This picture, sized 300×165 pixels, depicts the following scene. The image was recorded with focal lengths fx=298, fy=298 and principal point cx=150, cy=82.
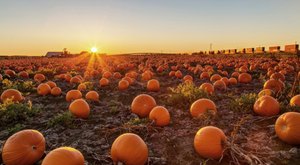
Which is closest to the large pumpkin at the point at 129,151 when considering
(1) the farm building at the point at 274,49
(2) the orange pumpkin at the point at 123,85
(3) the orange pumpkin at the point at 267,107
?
(3) the orange pumpkin at the point at 267,107

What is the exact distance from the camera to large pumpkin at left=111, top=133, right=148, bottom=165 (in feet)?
15.5

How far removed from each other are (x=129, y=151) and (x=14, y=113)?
13.7ft

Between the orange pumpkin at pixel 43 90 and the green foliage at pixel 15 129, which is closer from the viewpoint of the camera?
the green foliage at pixel 15 129

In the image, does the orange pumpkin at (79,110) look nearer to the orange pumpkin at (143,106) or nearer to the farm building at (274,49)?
the orange pumpkin at (143,106)

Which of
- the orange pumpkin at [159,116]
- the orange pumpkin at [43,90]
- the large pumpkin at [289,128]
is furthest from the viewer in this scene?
the orange pumpkin at [43,90]

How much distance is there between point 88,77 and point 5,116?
9556 mm

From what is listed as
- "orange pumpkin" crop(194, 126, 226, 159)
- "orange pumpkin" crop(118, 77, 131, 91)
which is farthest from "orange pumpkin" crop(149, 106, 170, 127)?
"orange pumpkin" crop(118, 77, 131, 91)

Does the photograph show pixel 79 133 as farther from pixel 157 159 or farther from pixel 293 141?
pixel 293 141

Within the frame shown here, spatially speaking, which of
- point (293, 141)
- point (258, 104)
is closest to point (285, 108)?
point (258, 104)

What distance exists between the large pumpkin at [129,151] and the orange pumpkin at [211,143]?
3.34 ft

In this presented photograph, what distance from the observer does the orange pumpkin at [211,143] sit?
16.4 feet

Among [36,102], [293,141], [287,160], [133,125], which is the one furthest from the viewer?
[36,102]

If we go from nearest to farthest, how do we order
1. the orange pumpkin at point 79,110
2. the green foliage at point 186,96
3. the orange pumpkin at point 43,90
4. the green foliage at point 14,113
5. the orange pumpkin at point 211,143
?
the orange pumpkin at point 211,143 < the green foliage at point 14,113 < the orange pumpkin at point 79,110 < the green foliage at point 186,96 < the orange pumpkin at point 43,90

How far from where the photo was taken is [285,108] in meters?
7.09
